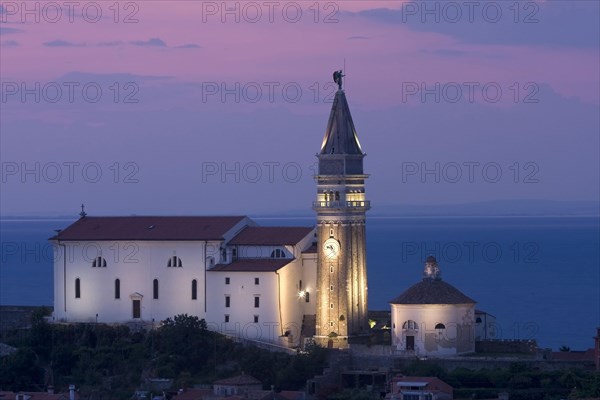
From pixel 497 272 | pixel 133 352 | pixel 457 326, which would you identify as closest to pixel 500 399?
pixel 457 326

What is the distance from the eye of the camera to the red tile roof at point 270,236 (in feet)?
236

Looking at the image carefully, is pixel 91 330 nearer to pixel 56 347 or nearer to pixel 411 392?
pixel 56 347

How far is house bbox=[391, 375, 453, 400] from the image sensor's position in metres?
61.8

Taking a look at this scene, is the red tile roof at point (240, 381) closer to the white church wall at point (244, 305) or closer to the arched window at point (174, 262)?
the white church wall at point (244, 305)

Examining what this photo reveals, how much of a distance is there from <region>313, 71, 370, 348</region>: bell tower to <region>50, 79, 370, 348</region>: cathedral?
0.12 feet

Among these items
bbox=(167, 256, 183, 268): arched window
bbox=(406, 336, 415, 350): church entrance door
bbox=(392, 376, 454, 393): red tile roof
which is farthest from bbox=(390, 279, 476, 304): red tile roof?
bbox=(167, 256, 183, 268): arched window

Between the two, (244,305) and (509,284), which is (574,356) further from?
(509,284)

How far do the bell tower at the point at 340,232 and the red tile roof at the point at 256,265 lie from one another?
61.5 inches

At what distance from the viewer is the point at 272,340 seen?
232 ft

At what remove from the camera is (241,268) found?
71.2 metres

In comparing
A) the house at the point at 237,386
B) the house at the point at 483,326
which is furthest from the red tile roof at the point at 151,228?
the house at the point at 483,326

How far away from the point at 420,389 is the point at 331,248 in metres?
9.61

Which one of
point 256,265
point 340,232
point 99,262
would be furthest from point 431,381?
point 99,262

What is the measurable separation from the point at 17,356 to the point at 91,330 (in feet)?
10.5
